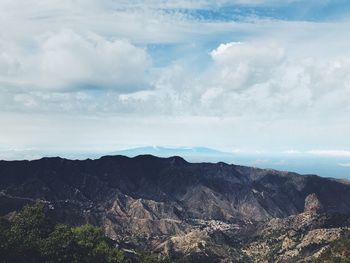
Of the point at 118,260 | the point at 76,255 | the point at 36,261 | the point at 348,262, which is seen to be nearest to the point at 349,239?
the point at 348,262

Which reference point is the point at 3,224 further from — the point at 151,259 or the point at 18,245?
the point at 151,259

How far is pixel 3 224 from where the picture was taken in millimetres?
144125

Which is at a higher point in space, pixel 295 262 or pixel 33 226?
pixel 33 226

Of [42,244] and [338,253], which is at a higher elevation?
[42,244]

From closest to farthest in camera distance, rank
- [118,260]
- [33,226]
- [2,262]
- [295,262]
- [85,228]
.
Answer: [2,262] < [33,226] < [118,260] < [85,228] < [295,262]

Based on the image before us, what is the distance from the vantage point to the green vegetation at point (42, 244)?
136m

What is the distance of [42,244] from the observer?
141 m

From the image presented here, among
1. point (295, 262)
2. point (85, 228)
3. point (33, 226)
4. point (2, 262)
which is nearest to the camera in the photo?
point (2, 262)

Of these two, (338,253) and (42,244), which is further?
(338,253)

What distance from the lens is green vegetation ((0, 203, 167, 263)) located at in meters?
136

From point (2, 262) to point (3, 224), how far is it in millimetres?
17091

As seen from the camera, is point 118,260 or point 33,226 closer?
point 33,226

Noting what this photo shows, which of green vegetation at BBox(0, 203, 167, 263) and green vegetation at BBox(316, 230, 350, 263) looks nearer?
green vegetation at BBox(0, 203, 167, 263)

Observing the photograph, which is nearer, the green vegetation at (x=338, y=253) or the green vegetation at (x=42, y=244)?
the green vegetation at (x=42, y=244)
